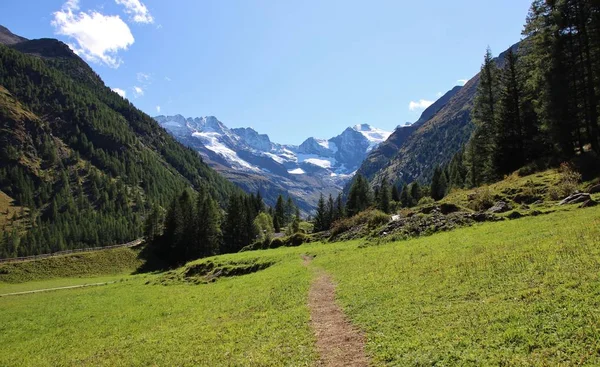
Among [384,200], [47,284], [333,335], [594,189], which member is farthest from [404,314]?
[384,200]

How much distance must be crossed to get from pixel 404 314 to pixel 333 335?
355 cm

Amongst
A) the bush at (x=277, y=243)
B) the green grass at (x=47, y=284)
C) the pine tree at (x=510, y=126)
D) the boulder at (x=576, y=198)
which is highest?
the pine tree at (x=510, y=126)

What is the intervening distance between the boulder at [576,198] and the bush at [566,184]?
89.1 inches

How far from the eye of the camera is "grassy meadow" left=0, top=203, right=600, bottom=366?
41.2 feet

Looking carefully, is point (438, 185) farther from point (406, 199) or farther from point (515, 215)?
point (515, 215)

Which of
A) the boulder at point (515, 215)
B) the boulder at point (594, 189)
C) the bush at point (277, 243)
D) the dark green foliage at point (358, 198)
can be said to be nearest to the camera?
the boulder at point (594, 189)

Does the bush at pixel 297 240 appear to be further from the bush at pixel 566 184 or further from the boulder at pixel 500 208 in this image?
the bush at pixel 566 184

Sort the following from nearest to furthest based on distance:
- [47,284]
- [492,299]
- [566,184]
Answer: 1. [492,299]
2. [566,184]
3. [47,284]

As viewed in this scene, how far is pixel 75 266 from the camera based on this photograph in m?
104

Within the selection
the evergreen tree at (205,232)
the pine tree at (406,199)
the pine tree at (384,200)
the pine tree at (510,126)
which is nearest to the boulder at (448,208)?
the pine tree at (510,126)

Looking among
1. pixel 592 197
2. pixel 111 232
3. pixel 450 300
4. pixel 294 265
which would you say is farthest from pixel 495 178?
pixel 111 232

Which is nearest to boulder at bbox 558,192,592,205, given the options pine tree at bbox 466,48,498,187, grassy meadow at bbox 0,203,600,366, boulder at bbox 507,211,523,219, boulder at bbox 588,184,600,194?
boulder at bbox 588,184,600,194

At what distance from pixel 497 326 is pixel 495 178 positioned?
52.2 m

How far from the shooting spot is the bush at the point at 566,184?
3708 cm
